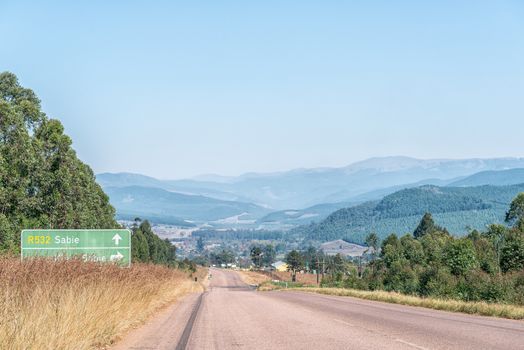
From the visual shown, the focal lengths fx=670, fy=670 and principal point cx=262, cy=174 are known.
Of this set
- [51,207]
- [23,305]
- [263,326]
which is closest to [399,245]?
[51,207]

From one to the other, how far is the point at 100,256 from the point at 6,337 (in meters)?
21.5

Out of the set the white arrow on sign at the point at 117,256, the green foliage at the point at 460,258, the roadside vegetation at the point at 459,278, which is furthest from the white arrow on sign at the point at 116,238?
the green foliage at the point at 460,258

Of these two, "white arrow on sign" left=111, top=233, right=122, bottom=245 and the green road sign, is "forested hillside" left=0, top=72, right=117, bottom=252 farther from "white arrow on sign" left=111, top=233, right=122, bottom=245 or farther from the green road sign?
"white arrow on sign" left=111, top=233, right=122, bottom=245

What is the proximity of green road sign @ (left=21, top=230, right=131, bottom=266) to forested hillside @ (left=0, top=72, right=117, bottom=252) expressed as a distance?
4869 mm

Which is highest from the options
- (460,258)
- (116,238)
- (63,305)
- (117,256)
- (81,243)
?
(116,238)

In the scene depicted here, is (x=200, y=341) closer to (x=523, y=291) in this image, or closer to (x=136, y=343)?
(x=136, y=343)

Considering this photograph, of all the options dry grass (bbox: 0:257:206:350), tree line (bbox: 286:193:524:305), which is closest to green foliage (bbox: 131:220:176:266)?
tree line (bbox: 286:193:524:305)

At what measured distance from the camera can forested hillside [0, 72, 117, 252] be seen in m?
38.5

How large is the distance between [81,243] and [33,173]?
43.1 ft

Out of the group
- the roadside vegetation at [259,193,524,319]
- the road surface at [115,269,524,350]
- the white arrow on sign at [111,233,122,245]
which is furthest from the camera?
the white arrow on sign at [111,233,122,245]

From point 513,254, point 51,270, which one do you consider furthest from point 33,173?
point 513,254

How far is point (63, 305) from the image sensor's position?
14.2m

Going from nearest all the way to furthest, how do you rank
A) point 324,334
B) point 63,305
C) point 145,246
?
point 63,305 → point 324,334 → point 145,246

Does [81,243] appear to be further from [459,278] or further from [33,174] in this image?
[459,278]
